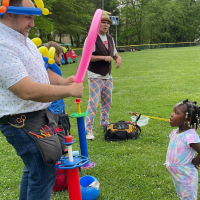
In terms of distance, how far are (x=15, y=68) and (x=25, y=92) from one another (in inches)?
6.2

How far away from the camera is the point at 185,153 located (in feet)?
7.08

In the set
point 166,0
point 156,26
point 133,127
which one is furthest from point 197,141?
point 166,0

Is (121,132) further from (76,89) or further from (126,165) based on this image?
(76,89)

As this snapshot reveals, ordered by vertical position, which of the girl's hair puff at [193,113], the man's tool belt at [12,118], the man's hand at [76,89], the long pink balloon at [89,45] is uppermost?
the long pink balloon at [89,45]

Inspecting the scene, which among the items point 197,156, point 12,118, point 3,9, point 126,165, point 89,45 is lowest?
point 126,165

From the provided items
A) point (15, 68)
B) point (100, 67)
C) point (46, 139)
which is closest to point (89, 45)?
point (15, 68)

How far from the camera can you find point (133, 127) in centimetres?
419

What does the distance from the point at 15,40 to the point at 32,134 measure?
25.3 inches

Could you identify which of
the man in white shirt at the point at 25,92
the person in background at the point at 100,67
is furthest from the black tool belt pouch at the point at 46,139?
the person in background at the point at 100,67

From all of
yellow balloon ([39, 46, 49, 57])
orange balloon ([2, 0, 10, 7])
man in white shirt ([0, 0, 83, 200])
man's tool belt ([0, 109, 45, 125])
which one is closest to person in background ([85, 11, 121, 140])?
yellow balloon ([39, 46, 49, 57])

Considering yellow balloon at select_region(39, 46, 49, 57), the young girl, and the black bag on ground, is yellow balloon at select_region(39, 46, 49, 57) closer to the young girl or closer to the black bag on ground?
the young girl

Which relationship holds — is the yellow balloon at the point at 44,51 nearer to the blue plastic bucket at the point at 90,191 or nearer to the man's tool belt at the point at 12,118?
the man's tool belt at the point at 12,118

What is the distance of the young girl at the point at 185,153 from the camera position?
216 cm

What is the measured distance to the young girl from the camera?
2.16 metres
